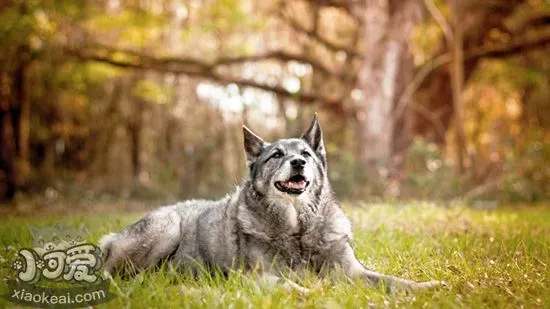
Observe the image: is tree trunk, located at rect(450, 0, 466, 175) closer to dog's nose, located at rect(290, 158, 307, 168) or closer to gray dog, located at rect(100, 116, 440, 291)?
gray dog, located at rect(100, 116, 440, 291)

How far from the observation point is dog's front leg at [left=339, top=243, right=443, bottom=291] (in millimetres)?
4965

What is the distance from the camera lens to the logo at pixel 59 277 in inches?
187

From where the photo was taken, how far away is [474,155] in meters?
17.7

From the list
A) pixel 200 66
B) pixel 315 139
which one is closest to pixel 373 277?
pixel 315 139

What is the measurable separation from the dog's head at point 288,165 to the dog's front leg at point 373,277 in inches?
26.1

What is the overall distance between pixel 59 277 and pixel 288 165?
2.15 meters

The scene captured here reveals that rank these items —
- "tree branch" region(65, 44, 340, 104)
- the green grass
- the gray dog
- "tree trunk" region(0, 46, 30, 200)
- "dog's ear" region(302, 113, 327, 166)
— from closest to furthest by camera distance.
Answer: the green grass
the gray dog
"dog's ear" region(302, 113, 327, 166)
"tree trunk" region(0, 46, 30, 200)
"tree branch" region(65, 44, 340, 104)

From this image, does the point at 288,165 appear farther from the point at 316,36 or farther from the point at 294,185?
the point at 316,36

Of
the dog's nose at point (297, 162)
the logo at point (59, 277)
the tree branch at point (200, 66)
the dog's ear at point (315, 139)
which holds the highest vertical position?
the tree branch at point (200, 66)

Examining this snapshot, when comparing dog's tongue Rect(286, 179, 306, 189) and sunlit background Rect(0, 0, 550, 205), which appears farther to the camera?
sunlit background Rect(0, 0, 550, 205)

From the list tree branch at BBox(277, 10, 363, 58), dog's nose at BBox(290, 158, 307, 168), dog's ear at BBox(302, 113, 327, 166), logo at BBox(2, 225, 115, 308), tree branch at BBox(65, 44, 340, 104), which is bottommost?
Result: logo at BBox(2, 225, 115, 308)

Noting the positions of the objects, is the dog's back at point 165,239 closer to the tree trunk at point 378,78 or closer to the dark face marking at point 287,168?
the dark face marking at point 287,168

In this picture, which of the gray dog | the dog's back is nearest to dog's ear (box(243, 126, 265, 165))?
the gray dog

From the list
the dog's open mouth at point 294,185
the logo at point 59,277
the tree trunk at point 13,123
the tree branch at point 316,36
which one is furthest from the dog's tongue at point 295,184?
the tree trunk at point 13,123
